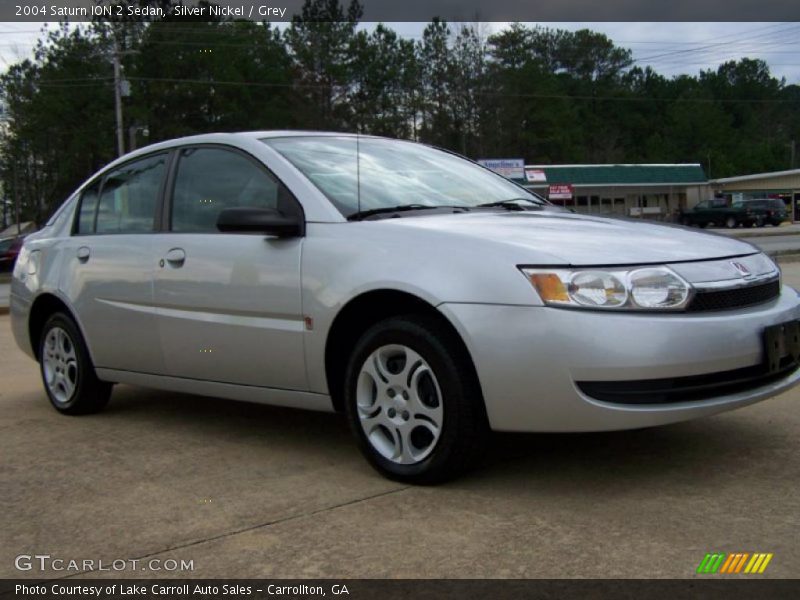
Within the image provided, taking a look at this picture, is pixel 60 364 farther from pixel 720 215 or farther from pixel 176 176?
pixel 720 215

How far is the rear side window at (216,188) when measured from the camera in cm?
430

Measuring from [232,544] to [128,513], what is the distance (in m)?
0.60

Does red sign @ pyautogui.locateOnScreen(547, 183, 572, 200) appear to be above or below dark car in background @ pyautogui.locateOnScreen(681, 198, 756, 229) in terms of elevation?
above

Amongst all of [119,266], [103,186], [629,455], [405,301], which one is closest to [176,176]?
[119,266]

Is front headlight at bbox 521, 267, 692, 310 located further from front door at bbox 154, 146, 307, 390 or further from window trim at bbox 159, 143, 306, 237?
window trim at bbox 159, 143, 306, 237

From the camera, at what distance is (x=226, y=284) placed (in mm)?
4234

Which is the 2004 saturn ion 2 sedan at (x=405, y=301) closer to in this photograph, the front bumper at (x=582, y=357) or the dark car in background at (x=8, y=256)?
the front bumper at (x=582, y=357)

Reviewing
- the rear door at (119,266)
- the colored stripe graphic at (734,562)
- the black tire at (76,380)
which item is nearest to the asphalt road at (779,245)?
the rear door at (119,266)

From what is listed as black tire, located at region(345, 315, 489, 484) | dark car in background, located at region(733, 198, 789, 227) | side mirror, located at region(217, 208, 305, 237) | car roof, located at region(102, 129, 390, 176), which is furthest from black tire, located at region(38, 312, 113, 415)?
dark car in background, located at region(733, 198, 789, 227)

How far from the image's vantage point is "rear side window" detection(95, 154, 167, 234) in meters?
4.92

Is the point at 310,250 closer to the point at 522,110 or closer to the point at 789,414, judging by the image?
the point at 789,414

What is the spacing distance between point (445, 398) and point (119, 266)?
2.28 m

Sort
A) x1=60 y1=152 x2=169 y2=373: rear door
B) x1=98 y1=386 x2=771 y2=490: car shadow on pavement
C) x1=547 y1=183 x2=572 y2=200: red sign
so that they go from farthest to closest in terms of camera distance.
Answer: x1=547 y1=183 x2=572 y2=200: red sign < x1=60 y1=152 x2=169 y2=373: rear door < x1=98 y1=386 x2=771 y2=490: car shadow on pavement

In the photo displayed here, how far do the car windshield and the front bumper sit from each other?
941 mm
